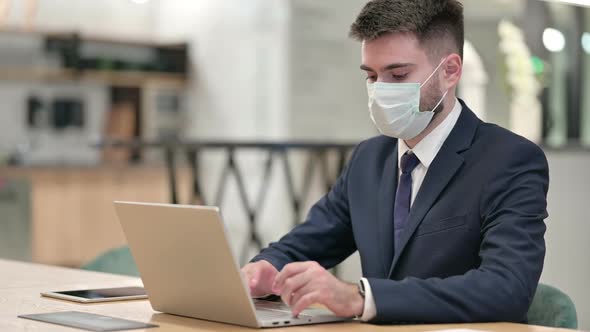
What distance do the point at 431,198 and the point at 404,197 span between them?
0.31ft

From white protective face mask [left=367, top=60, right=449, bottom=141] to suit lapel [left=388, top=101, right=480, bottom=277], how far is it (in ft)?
0.24

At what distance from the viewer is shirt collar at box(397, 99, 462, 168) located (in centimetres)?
209

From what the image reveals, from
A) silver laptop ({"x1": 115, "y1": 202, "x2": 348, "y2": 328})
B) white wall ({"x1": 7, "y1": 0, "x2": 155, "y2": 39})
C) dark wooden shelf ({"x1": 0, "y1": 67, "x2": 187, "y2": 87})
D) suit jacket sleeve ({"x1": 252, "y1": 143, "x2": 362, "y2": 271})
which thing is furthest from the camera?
white wall ({"x1": 7, "y1": 0, "x2": 155, "y2": 39})

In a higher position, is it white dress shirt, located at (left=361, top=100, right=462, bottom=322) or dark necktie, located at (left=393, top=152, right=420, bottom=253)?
white dress shirt, located at (left=361, top=100, right=462, bottom=322)

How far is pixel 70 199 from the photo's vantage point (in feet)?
26.7

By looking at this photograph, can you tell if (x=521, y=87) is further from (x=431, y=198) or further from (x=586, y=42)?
(x=431, y=198)

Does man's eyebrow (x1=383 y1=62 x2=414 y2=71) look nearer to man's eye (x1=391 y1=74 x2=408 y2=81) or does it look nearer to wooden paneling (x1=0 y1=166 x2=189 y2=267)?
man's eye (x1=391 y1=74 x2=408 y2=81)

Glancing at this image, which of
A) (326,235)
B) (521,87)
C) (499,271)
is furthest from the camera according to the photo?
(521,87)

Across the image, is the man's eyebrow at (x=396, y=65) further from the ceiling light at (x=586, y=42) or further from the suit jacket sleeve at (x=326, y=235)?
the ceiling light at (x=586, y=42)

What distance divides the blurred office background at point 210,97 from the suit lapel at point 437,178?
413 centimetres

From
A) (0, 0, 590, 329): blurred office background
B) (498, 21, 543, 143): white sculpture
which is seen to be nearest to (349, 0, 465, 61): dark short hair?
(0, 0, 590, 329): blurred office background

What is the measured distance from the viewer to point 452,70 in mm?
2129

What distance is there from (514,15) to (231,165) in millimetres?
2402

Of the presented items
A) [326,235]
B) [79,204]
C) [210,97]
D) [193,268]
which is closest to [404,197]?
[326,235]
